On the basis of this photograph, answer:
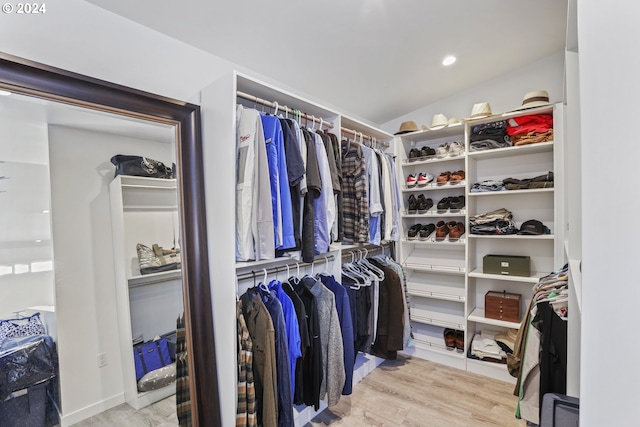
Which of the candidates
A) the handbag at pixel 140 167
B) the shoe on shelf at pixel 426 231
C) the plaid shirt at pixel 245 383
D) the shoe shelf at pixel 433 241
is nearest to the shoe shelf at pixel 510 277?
the shoe shelf at pixel 433 241

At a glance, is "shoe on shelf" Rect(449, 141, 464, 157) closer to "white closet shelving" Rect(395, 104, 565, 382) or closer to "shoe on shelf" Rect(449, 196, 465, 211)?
"white closet shelving" Rect(395, 104, 565, 382)

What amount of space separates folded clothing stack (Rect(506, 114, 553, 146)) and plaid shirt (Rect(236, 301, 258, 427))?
263 centimetres

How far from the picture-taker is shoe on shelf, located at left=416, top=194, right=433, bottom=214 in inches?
120

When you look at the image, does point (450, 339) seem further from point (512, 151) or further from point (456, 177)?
point (512, 151)

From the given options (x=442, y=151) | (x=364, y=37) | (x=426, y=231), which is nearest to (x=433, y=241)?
(x=426, y=231)

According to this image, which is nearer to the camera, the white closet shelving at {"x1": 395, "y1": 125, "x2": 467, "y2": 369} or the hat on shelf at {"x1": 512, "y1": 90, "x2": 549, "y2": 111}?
the hat on shelf at {"x1": 512, "y1": 90, "x2": 549, "y2": 111}

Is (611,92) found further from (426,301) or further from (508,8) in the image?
(426,301)

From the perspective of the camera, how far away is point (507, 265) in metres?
2.63

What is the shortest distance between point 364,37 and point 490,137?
1.52 metres

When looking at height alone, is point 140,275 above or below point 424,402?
above

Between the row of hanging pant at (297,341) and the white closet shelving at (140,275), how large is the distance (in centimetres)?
39

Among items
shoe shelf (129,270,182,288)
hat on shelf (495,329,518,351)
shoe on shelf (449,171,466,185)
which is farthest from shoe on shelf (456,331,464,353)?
shoe shelf (129,270,182,288)

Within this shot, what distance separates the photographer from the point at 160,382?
1.53 metres

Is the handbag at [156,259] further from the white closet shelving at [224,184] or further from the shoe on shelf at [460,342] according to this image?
Result: the shoe on shelf at [460,342]
